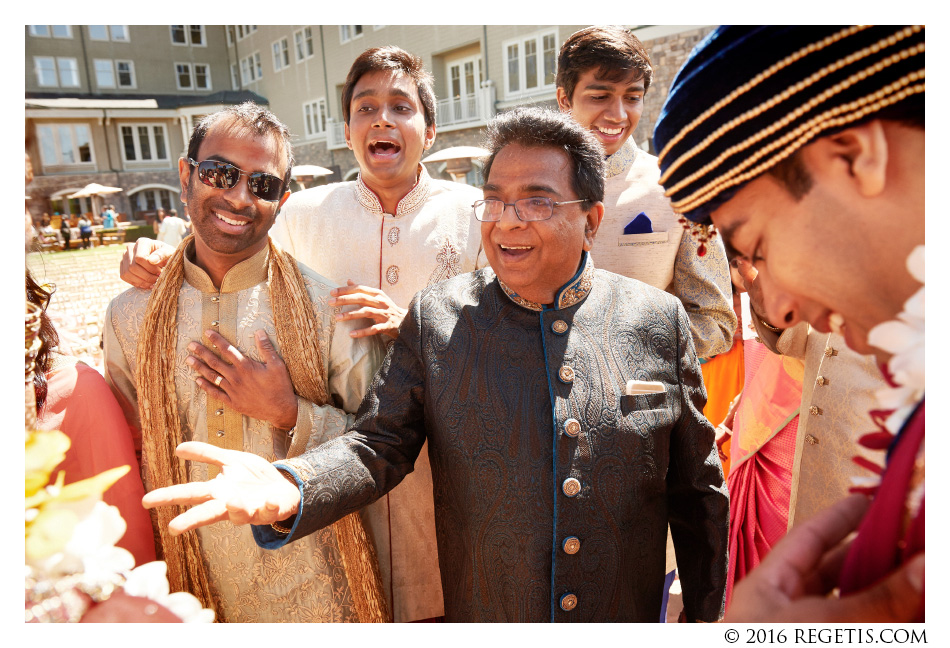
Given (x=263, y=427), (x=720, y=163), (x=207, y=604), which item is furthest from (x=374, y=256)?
(x=720, y=163)

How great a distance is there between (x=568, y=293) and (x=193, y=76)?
1.61 m

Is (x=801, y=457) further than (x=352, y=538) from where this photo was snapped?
Yes

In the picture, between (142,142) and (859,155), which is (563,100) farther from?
(142,142)

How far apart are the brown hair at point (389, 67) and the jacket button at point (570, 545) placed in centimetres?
172

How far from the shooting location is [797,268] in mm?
982

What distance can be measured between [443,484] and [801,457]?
3.93ft

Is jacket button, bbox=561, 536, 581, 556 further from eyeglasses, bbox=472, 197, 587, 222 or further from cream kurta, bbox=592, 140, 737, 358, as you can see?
cream kurta, bbox=592, 140, 737, 358

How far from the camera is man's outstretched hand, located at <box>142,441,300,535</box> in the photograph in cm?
118

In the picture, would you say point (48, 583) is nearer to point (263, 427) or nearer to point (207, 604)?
point (207, 604)

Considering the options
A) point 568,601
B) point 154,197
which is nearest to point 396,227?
point 568,601

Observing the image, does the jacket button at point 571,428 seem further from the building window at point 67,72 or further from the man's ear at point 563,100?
the building window at point 67,72

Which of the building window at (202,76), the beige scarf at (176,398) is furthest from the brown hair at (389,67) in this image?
the beige scarf at (176,398)

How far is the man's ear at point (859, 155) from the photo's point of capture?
868 mm

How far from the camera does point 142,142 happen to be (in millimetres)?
3250
